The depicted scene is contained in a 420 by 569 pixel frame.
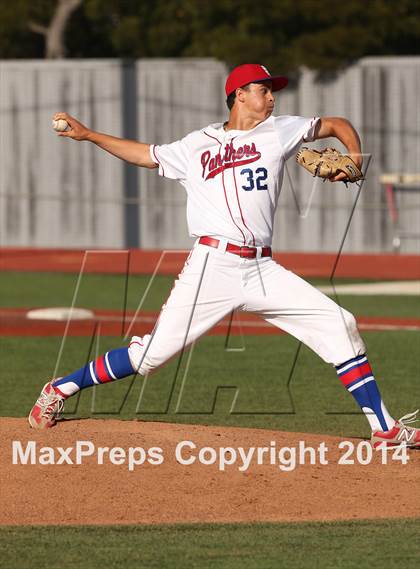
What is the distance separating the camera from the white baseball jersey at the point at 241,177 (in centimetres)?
777

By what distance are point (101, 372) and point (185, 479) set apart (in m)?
1.13

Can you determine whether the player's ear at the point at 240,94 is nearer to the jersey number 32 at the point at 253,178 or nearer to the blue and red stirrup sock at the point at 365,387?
the jersey number 32 at the point at 253,178

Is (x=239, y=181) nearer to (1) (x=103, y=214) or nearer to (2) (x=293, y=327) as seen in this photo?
(2) (x=293, y=327)

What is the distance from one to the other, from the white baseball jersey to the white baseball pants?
5.8 inches

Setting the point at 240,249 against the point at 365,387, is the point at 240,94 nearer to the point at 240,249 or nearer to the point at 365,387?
the point at 240,249

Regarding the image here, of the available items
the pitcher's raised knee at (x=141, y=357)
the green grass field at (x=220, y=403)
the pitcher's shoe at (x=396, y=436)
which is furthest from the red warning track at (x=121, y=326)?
the pitcher's shoe at (x=396, y=436)

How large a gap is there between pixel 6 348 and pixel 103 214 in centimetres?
1547

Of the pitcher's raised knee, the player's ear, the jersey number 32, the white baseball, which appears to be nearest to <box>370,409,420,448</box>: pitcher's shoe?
the pitcher's raised knee

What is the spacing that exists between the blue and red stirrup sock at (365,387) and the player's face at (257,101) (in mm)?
1480

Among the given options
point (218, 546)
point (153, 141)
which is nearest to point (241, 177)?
point (218, 546)

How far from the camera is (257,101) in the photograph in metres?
7.96

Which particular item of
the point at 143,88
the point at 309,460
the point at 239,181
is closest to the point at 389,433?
the point at 309,460

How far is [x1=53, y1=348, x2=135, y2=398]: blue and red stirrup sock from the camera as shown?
814 centimetres

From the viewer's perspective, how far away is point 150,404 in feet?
36.0
